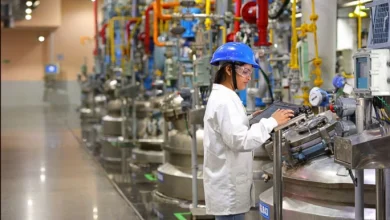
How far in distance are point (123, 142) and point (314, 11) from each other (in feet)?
19.4

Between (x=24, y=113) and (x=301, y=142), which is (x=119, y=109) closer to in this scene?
(x=301, y=142)

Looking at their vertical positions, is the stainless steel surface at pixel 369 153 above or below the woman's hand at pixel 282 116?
below

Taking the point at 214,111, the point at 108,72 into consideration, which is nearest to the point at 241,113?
the point at 214,111

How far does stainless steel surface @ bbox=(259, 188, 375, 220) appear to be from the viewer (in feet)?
12.7

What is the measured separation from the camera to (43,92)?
92.3 feet

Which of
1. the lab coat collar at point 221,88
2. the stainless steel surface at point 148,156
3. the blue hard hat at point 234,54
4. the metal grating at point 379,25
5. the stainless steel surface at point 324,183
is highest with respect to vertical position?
the metal grating at point 379,25

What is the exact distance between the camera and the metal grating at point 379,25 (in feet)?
9.91

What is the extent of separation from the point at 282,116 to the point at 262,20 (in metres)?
2.47

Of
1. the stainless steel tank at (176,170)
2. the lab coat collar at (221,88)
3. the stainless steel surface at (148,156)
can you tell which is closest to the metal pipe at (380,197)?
the lab coat collar at (221,88)

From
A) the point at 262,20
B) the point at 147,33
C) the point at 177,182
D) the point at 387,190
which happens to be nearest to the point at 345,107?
the point at 387,190

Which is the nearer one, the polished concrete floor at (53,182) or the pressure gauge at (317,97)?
the pressure gauge at (317,97)

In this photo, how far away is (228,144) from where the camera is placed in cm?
339

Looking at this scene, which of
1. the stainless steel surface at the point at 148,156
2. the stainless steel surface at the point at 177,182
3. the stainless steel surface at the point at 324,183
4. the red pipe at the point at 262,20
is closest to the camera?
the stainless steel surface at the point at 324,183

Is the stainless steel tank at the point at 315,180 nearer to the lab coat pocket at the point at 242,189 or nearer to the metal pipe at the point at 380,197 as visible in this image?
the lab coat pocket at the point at 242,189
